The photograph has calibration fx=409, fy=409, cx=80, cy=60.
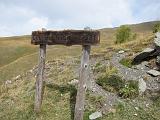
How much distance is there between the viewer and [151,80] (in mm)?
24000

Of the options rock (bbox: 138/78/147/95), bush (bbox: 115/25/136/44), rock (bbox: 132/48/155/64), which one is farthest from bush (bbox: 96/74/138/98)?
bush (bbox: 115/25/136/44)

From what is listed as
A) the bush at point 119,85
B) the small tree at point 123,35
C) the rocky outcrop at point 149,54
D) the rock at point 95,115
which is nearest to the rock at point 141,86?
the bush at point 119,85

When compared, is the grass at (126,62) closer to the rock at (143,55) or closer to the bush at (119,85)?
the rock at (143,55)

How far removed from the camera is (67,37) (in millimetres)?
20578

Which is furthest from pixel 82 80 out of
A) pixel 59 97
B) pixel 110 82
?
pixel 110 82

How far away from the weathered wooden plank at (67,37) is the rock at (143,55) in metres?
6.96

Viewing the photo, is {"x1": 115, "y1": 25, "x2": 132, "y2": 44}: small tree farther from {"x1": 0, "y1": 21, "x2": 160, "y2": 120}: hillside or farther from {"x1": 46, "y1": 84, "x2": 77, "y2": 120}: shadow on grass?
{"x1": 46, "y1": 84, "x2": 77, "y2": 120}: shadow on grass

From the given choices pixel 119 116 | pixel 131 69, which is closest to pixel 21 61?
pixel 131 69

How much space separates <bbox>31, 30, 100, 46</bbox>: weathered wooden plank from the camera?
64.5ft

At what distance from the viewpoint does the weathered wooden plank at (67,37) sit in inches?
774

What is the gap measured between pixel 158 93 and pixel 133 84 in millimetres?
1493

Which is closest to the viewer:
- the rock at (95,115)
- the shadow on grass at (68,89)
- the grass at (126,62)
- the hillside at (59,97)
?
the rock at (95,115)

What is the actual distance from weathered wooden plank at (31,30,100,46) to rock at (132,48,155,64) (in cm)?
696

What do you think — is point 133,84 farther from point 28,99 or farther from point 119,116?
point 28,99
